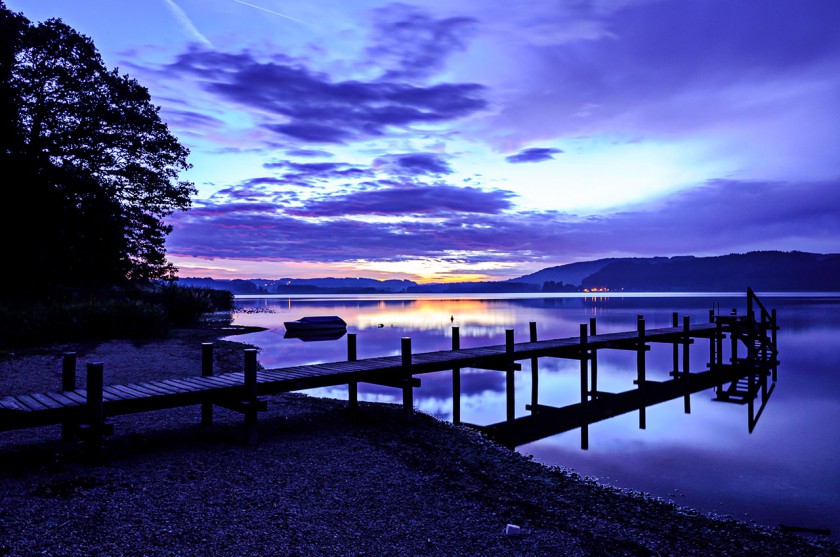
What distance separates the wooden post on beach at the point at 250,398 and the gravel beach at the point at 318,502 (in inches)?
10.0

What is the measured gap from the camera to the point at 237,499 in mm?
7113

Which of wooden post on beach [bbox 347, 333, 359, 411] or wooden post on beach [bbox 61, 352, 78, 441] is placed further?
wooden post on beach [bbox 347, 333, 359, 411]

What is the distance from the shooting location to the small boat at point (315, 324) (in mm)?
44141

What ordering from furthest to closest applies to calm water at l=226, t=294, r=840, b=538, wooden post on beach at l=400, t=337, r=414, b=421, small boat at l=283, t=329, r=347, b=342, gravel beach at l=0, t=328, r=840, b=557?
small boat at l=283, t=329, r=347, b=342, wooden post on beach at l=400, t=337, r=414, b=421, calm water at l=226, t=294, r=840, b=538, gravel beach at l=0, t=328, r=840, b=557

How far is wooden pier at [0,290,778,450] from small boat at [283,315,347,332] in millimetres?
26861

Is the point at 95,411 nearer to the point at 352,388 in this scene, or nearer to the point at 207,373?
the point at 207,373

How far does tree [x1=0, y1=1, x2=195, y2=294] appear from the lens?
2495 centimetres

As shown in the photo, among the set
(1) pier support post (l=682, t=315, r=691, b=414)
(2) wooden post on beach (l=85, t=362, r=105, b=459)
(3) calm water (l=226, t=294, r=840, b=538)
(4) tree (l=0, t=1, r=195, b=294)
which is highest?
(4) tree (l=0, t=1, r=195, b=294)

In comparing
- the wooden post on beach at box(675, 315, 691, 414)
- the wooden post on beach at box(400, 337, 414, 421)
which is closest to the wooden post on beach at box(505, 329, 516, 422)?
the wooden post on beach at box(400, 337, 414, 421)

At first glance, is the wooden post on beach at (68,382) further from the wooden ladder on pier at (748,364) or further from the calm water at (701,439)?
the wooden ladder on pier at (748,364)

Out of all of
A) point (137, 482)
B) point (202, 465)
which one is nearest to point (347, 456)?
point (202, 465)

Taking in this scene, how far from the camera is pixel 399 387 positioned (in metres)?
12.4

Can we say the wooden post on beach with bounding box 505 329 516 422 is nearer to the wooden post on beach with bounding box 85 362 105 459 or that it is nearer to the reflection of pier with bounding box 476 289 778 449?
the reflection of pier with bounding box 476 289 778 449

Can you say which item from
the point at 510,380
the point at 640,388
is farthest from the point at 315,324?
the point at 510,380
